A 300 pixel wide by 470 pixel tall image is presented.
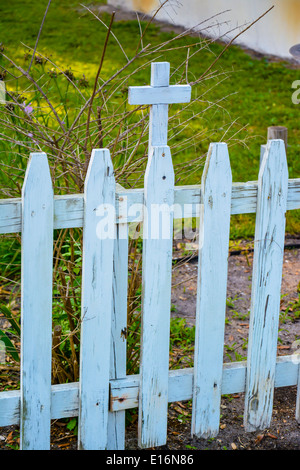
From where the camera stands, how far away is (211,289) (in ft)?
8.48

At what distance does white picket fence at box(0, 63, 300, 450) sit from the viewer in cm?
234

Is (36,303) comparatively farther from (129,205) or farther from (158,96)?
(158,96)

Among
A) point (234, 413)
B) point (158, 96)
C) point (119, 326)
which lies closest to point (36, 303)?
point (119, 326)

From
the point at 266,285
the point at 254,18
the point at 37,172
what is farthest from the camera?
the point at 254,18

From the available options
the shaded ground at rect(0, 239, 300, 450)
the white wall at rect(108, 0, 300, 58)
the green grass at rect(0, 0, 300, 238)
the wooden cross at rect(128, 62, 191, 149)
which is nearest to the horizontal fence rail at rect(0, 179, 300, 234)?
the wooden cross at rect(128, 62, 191, 149)

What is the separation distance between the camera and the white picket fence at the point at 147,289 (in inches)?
92.3

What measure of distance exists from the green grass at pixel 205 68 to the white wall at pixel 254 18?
24 centimetres

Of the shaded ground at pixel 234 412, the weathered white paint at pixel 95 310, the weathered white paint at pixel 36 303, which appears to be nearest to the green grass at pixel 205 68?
the shaded ground at pixel 234 412

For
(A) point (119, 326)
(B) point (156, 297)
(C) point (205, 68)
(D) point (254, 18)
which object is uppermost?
(D) point (254, 18)

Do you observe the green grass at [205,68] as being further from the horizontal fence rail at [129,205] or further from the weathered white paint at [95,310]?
the weathered white paint at [95,310]

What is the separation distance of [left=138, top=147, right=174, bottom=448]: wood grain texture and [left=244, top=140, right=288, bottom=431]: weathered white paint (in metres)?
0.36

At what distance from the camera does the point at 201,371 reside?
2672mm

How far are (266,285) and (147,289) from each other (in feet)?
1.64
